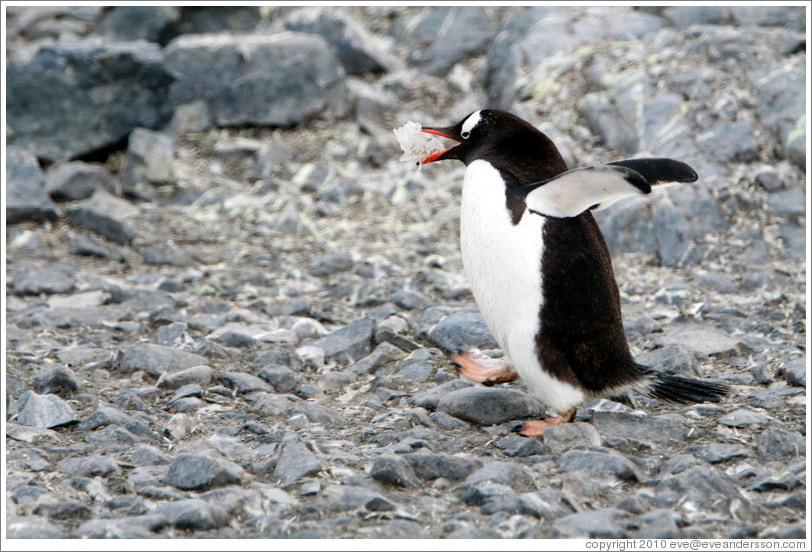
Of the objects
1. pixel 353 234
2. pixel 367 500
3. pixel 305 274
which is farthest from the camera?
pixel 353 234

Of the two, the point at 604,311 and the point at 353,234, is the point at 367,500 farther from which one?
the point at 353,234

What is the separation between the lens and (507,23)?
653 centimetres

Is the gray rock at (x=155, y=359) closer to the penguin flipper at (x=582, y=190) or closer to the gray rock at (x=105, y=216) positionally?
the penguin flipper at (x=582, y=190)

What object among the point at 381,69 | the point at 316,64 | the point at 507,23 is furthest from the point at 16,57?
the point at 507,23

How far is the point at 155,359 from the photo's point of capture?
3500mm

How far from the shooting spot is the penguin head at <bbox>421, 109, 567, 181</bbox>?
119 inches

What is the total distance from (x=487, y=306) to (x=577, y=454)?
2.08 feet

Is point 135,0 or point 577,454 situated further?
point 135,0

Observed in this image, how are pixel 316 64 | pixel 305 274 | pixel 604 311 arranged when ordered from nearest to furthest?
pixel 604 311, pixel 305 274, pixel 316 64

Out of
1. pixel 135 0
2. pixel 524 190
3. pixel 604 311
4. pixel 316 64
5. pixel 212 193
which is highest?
pixel 135 0

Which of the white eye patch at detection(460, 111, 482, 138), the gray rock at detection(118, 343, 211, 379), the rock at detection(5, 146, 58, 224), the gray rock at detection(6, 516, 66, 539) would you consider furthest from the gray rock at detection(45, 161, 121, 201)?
the gray rock at detection(6, 516, 66, 539)

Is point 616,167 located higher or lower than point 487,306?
higher

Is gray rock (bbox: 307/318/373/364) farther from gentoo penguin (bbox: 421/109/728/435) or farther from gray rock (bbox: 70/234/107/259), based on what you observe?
gray rock (bbox: 70/234/107/259)

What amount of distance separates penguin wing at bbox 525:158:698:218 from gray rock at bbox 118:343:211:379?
4.96ft
